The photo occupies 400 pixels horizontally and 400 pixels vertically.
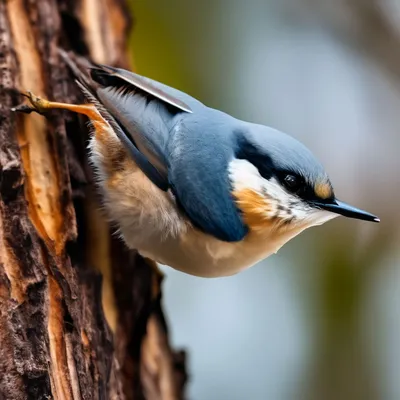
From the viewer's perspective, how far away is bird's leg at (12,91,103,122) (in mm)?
1418

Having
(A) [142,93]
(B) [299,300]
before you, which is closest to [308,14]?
(B) [299,300]

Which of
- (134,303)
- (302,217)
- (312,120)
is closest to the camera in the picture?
(302,217)

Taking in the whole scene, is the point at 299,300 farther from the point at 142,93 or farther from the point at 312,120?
the point at 142,93

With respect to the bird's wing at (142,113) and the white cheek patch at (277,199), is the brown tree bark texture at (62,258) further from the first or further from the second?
the white cheek patch at (277,199)

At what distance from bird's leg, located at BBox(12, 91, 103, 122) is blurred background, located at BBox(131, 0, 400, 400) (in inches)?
28.6

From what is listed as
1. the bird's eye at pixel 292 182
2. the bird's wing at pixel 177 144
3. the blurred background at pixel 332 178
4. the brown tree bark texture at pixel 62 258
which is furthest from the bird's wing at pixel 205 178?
the blurred background at pixel 332 178

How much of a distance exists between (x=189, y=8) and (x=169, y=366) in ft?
4.01

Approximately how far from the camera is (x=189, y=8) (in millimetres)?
2404

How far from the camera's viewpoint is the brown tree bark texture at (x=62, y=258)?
1.12m

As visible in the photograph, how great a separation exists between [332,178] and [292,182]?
1.18 meters

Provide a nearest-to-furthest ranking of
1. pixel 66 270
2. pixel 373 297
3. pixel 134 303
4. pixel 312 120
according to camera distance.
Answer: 1. pixel 66 270
2. pixel 134 303
3. pixel 373 297
4. pixel 312 120

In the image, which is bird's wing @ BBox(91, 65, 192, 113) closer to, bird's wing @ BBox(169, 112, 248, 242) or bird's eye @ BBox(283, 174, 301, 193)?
bird's wing @ BBox(169, 112, 248, 242)

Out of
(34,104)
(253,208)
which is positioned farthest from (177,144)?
(34,104)

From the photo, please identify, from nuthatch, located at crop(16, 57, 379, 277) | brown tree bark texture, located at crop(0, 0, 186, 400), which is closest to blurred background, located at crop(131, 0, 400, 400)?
brown tree bark texture, located at crop(0, 0, 186, 400)
